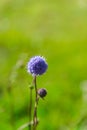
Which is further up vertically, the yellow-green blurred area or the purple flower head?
the yellow-green blurred area

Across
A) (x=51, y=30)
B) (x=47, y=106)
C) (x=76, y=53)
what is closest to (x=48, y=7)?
(x=51, y=30)

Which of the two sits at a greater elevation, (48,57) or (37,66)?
(48,57)

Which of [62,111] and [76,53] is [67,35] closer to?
[76,53]

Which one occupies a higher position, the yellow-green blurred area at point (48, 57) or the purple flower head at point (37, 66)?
the yellow-green blurred area at point (48, 57)

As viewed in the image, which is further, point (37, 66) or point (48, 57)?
point (48, 57)
